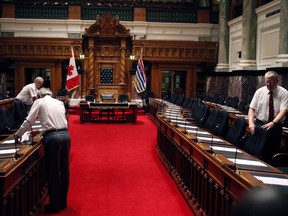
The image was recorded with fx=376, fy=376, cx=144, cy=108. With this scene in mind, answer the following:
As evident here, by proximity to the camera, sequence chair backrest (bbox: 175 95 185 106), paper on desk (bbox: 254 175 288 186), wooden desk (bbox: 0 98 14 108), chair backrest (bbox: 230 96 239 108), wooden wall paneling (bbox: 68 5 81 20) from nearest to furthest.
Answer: paper on desk (bbox: 254 175 288 186)
wooden desk (bbox: 0 98 14 108)
chair backrest (bbox: 230 96 239 108)
chair backrest (bbox: 175 95 185 106)
wooden wall paneling (bbox: 68 5 81 20)

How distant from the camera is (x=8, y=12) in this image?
61.7 feet

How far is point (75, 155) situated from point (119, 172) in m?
1.76

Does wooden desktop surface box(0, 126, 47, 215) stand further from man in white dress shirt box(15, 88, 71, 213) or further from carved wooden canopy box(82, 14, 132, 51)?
carved wooden canopy box(82, 14, 132, 51)

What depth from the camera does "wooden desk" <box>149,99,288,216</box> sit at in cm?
311

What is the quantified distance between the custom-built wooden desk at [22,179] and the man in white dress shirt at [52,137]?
17 centimetres

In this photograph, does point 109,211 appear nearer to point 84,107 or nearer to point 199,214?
point 199,214

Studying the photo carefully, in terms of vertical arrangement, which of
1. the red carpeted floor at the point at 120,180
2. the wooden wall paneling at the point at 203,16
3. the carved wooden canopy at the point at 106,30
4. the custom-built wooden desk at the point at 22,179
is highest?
the wooden wall paneling at the point at 203,16

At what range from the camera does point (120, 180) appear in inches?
240

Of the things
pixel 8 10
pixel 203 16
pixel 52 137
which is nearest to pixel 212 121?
pixel 52 137

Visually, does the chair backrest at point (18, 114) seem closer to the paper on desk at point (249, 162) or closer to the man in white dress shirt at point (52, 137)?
the man in white dress shirt at point (52, 137)

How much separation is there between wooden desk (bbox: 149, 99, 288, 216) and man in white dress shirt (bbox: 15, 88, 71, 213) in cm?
161

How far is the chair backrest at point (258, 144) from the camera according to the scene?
4.66 meters

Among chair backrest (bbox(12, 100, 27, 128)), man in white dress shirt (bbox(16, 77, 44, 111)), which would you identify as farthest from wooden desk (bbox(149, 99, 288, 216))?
man in white dress shirt (bbox(16, 77, 44, 111))

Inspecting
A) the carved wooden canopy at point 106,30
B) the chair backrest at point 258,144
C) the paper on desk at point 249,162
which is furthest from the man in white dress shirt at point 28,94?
the carved wooden canopy at point 106,30
